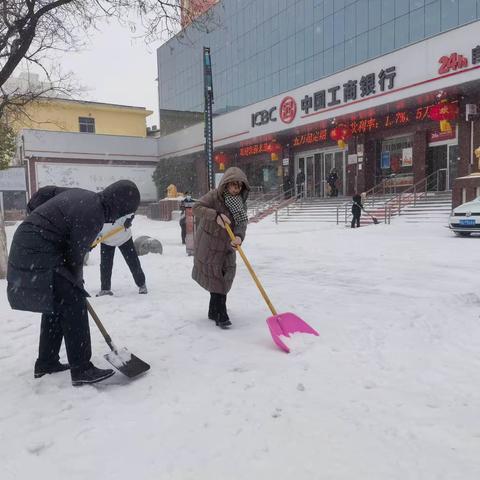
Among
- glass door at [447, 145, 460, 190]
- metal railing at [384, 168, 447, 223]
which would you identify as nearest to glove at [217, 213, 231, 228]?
metal railing at [384, 168, 447, 223]

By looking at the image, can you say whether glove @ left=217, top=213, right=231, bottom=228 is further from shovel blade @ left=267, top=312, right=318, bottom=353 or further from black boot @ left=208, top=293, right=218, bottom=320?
shovel blade @ left=267, top=312, right=318, bottom=353

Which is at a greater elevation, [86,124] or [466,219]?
[86,124]

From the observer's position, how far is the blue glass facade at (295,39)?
65.2 ft

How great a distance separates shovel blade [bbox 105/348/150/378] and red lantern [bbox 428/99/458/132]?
15668 mm

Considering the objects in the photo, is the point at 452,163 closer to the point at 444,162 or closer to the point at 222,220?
the point at 444,162

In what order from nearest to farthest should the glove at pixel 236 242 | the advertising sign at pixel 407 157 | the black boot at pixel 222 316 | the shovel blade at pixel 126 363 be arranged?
the shovel blade at pixel 126 363, the glove at pixel 236 242, the black boot at pixel 222 316, the advertising sign at pixel 407 157

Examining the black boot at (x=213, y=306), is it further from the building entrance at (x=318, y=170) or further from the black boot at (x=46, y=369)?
the building entrance at (x=318, y=170)

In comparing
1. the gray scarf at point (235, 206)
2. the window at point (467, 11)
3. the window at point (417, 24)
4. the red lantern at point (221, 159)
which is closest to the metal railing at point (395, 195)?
the window at point (467, 11)

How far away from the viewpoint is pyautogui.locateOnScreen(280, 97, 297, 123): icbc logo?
2073cm

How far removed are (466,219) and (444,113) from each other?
656 cm

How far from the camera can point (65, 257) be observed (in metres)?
2.72

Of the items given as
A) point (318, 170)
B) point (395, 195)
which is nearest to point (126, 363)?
point (395, 195)

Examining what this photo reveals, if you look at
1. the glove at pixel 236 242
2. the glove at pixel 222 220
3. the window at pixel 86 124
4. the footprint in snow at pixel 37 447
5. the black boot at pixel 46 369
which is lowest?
the footprint in snow at pixel 37 447

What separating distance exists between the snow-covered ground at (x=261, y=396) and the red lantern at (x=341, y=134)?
1538cm
